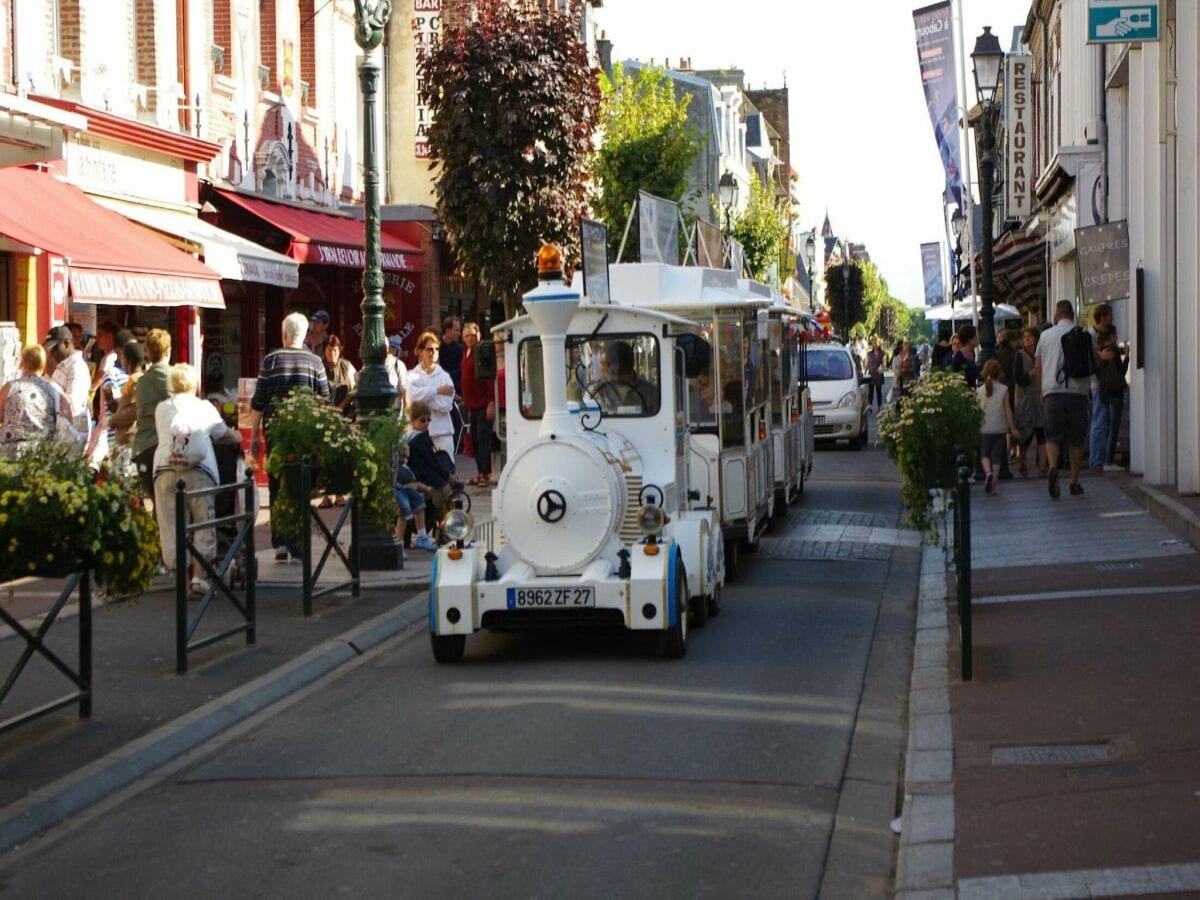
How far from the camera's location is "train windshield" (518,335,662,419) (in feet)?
38.8

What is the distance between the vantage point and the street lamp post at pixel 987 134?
2294 centimetres

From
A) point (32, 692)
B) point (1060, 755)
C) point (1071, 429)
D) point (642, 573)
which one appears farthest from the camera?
point (1071, 429)

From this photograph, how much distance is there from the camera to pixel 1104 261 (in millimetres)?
20984

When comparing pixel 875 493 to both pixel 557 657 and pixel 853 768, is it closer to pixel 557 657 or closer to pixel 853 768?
pixel 557 657

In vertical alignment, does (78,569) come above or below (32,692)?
above

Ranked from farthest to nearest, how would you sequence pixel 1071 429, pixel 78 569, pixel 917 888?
pixel 1071 429
pixel 78 569
pixel 917 888

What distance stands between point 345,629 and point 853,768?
4568 millimetres

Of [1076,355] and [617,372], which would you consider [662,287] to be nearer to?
[617,372]

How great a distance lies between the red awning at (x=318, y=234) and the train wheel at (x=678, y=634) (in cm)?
1494

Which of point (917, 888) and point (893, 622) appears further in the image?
point (893, 622)

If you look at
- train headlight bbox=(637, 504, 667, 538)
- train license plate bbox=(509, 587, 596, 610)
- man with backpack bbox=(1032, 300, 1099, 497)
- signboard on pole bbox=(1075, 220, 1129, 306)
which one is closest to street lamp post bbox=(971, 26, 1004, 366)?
signboard on pole bbox=(1075, 220, 1129, 306)

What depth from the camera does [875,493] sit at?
71.6 ft

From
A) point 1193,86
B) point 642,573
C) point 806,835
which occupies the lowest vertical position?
point 806,835

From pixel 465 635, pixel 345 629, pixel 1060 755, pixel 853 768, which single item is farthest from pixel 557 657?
pixel 1060 755
